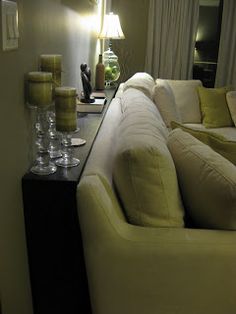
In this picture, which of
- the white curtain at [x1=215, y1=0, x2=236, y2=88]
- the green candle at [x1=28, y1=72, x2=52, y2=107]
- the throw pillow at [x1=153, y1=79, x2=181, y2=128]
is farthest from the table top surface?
the white curtain at [x1=215, y1=0, x2=236, y2=88]

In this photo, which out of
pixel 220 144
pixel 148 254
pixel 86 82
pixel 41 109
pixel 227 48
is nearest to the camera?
pixel 148 254

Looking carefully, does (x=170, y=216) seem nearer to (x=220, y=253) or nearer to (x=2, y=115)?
(x=220, y=253)

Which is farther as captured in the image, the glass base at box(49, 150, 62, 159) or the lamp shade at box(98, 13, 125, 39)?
the lamp shade at box(98, 13, 125, 39)

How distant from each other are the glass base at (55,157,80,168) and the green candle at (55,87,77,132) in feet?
0.41

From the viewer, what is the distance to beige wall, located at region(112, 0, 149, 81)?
4.46m

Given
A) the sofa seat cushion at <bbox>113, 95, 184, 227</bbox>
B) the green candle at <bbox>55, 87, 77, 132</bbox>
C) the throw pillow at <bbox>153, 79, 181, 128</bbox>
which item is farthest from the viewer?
the throw pillow at <bbox>153, 79, 181, 128</bbox>

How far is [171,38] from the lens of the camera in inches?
177

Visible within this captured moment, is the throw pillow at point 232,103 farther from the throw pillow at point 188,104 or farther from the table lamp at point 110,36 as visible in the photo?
the table lamp at point 110,36

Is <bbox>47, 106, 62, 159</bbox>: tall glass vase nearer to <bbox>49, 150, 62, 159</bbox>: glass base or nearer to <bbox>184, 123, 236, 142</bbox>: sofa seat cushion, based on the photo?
<bbox>49, 150, 62, 159</bbox>: glass base

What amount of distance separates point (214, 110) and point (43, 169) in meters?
2.70

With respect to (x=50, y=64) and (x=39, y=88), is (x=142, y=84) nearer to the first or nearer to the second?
(x=50, y=64)

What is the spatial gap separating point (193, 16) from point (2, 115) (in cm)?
407

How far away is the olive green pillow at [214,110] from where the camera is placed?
3518mm

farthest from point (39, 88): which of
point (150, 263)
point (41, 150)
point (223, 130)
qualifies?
point (223, 130)
